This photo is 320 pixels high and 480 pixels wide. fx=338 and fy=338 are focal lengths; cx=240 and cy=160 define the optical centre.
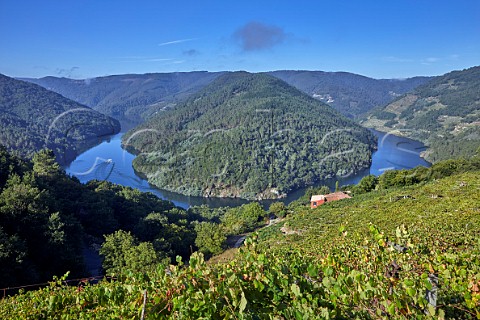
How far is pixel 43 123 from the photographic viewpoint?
11831 cm

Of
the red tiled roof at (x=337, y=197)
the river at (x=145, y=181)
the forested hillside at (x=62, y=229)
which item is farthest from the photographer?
the river at (x=145, y=181)

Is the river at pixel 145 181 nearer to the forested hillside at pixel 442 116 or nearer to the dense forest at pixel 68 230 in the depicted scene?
the forested hillside at pixel 442 116

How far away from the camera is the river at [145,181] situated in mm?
70000

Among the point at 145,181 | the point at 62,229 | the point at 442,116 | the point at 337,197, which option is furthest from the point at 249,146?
the point at 442,116

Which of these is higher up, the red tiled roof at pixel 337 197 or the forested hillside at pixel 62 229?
the forested hillside at pixel 62 229

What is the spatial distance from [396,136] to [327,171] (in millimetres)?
56127

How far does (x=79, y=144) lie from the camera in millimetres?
104125

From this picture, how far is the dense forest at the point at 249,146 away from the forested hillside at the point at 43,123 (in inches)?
622

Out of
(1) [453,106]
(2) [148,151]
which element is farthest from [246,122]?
(1) [453,106]

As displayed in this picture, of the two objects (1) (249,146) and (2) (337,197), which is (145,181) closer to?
(1) (249,146)

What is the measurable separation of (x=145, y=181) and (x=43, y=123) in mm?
64193

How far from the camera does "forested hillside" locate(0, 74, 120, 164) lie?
3310 inches

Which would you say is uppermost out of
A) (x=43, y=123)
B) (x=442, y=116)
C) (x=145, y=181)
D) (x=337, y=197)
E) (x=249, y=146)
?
(x=442, y=116)

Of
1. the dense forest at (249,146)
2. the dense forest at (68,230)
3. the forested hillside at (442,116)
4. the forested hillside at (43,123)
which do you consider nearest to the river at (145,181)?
the dense forest at (249,146)
